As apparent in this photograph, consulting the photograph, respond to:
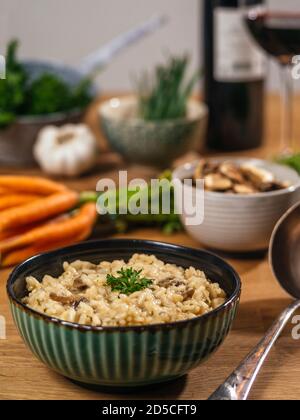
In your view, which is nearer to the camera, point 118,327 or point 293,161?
point 118,327

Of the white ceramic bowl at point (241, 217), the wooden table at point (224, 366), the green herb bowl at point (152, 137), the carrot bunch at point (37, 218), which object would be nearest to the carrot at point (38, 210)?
the carrot bunch at point (37, 218)

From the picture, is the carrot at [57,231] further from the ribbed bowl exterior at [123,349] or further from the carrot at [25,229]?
the ribbed bowl exterior at [123,349]

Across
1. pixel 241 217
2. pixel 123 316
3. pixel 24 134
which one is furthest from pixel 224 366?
pixel 24 134

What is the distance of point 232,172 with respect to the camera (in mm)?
1726

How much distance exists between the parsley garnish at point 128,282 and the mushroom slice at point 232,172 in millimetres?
509

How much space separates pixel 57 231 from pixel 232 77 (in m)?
0.80

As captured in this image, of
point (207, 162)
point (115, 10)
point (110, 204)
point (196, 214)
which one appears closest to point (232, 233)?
point (196, 214)

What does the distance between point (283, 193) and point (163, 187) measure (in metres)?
0.31

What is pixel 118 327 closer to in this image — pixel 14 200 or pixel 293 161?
pixel 14 200

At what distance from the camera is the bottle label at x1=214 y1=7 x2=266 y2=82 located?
2209 mm

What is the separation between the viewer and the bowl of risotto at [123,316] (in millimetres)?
1103

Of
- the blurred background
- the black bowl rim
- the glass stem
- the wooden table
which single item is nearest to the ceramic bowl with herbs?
the glass stem

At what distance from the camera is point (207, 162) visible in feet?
5.89

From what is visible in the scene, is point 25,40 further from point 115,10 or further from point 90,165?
point 90,165
